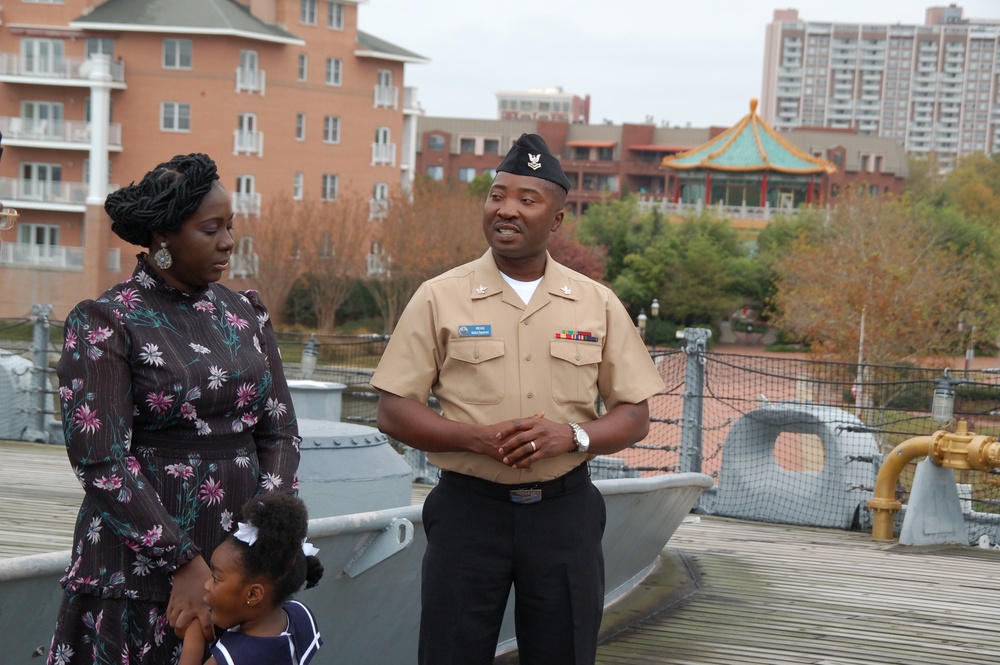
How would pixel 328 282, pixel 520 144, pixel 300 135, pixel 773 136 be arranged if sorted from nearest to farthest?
pixel 520 144, pixel 328 282, pixel 300 135, pixel 773 136

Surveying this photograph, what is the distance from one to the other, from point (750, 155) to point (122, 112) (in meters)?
32.1

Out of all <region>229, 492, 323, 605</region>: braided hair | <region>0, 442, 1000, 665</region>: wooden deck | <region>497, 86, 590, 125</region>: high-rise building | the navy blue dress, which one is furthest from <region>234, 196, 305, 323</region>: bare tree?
<region>497, 86, 590, 125</region>: high-rise building

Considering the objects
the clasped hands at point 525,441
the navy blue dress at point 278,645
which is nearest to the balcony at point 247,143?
the clasped hands at point 525,441

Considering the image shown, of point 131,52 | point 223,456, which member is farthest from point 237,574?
point 131,52

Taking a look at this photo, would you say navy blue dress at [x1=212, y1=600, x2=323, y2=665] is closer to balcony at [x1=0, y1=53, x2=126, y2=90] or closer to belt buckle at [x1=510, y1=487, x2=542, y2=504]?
belt buckle at [x1=510, y1=487, x2=542, y2=504]

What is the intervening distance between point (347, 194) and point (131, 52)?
899cm

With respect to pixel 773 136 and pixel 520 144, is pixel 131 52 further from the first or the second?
pixel 520 144

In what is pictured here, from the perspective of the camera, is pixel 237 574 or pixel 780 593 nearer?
pixel 237 574

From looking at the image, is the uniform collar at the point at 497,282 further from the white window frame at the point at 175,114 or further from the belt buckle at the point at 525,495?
the white window frame at the point at 175,114

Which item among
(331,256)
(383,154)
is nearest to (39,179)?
(331,256)

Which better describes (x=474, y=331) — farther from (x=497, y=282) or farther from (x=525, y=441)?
(x=525, y=441)

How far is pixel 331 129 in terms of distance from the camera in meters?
47.7

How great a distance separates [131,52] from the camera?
4341 cm

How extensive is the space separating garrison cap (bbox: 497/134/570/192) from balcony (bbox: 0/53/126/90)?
42.0 meters
